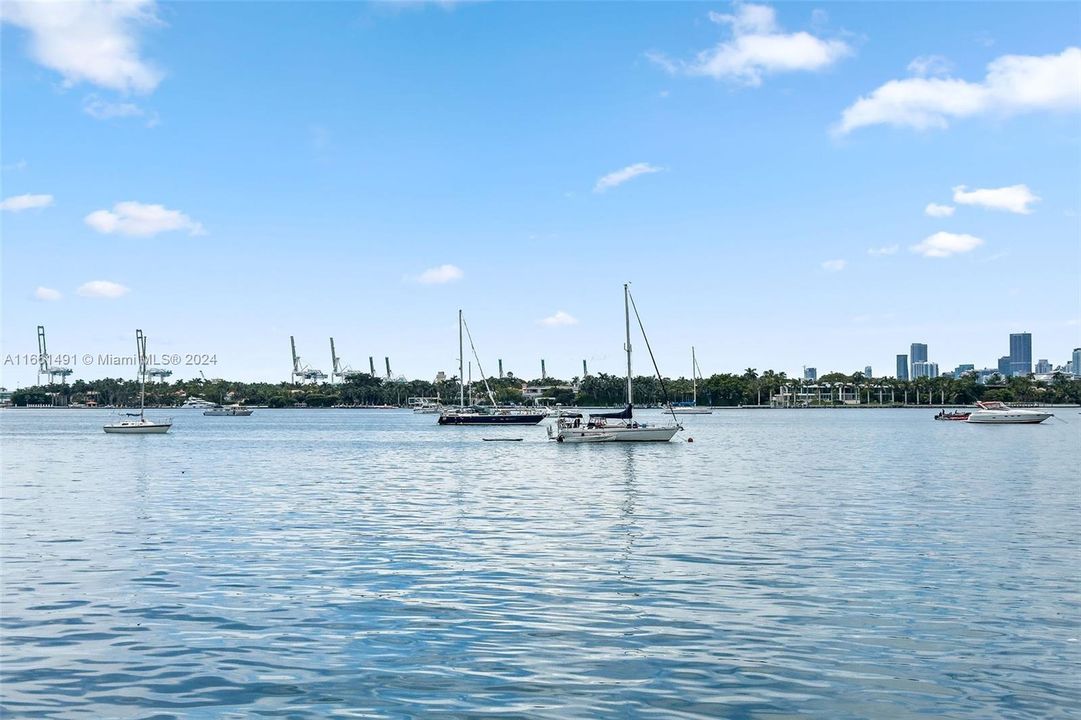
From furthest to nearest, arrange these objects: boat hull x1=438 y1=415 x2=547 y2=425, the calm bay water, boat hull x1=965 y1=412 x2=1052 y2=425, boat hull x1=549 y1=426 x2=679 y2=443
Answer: boat hull x1=965 y1=412 x2=1052 y2=425 → boat hull x1=438 y1=415 x2=547 y2=425 → boat hull x1=549 y1=426 x2=679 y2=443 → the calm bay water

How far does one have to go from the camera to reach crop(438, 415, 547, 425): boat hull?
15888 cm

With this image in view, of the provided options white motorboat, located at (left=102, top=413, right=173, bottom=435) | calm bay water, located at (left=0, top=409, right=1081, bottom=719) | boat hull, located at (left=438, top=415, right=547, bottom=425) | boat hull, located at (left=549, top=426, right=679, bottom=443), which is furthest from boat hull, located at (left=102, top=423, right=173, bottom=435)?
calm bay water, located at (left=0, top=409, right=1081, bottom=719)

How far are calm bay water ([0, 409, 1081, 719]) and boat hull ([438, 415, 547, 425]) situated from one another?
11014 centimetres

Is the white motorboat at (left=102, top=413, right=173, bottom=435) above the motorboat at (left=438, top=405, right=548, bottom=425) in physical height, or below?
above

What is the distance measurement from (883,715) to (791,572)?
36.7 ft

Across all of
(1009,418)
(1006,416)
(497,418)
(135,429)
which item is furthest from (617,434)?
(1009,418)

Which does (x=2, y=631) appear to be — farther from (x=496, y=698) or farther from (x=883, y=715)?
(x=883, y=715)

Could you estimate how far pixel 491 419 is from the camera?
535ft

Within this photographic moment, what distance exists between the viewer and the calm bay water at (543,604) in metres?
14.9

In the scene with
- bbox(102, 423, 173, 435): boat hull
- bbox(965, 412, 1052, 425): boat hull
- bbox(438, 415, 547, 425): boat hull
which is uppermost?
bbox(102, 423, 173, 435): boat hull

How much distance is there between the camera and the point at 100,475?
60.7 metres

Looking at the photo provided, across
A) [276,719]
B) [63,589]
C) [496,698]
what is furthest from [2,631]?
[496,698]

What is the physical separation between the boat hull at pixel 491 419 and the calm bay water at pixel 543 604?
361 feet

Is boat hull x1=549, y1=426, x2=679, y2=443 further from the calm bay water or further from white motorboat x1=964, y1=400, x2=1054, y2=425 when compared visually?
white motorboat x1=964, y1=400, x2=1054, y2=425
